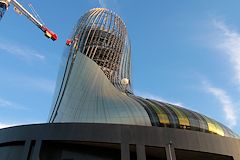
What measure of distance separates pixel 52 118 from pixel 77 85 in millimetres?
8116

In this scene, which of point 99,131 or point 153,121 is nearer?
point 99,131

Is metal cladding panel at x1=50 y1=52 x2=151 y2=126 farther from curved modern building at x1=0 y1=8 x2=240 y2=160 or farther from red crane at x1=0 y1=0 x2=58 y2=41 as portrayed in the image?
A: red crane at x1=0 y1=0 x2=58 y2=41

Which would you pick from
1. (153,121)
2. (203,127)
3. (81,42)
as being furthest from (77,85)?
(203,127)

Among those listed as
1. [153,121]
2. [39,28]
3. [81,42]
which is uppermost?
[39,28]

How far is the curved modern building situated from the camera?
2745cm

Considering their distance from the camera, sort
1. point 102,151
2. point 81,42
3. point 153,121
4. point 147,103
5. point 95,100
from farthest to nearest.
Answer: point 81,42, point 95,100, point 147,103, point 153,121, point 102,151

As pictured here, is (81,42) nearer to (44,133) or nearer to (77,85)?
(77,85)

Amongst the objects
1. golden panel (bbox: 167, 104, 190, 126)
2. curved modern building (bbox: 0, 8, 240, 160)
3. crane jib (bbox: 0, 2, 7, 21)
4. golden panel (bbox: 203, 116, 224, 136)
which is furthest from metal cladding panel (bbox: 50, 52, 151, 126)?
crane jib (bbox: 0, 2, 7, 21)

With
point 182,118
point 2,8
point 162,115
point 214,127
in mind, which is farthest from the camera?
point 2,8

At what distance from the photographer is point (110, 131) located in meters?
27.5

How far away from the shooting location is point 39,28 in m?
78.6

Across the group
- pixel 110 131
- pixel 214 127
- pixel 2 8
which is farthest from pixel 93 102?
pixel 2 8

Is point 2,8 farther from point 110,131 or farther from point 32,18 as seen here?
point 110,131

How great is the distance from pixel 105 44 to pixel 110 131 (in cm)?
3142
